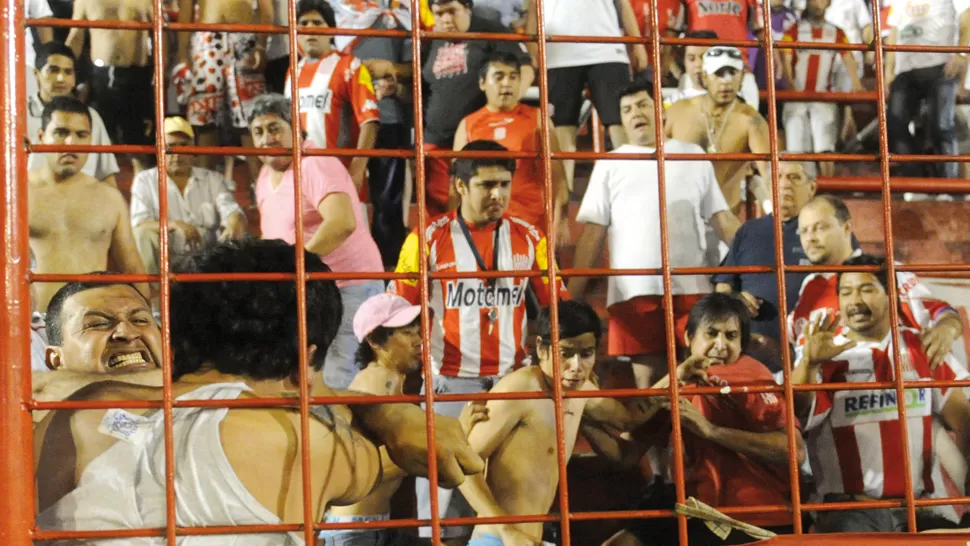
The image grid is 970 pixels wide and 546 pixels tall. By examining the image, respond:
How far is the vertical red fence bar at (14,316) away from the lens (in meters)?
1.17

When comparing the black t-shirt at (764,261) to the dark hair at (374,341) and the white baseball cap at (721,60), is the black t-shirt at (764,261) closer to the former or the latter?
the white baseball cap at (721,60)

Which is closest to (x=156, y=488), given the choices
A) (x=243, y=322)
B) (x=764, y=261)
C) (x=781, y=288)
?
(x=243, y=322)

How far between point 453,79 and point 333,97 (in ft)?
0.72

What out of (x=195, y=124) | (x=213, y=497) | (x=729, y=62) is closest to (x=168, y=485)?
(x=213, y=497)

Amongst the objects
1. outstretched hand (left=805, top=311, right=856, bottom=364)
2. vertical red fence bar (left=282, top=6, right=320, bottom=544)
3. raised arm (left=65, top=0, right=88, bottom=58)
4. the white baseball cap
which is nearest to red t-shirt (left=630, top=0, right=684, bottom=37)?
the white baseball cap

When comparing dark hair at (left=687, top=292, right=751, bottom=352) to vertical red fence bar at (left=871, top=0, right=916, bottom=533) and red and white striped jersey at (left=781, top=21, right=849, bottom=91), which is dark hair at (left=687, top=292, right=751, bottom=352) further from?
red and white striped jersey at (left=781, top=21, right=849, bottom=91)

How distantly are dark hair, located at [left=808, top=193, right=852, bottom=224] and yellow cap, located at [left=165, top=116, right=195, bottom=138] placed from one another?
1.00 meters

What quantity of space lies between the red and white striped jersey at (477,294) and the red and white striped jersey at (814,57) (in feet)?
2.89

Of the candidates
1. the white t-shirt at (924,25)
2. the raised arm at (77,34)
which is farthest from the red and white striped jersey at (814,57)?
the raised arm at (77,34)

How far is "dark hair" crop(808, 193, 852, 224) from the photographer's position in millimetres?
1642

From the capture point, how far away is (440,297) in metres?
1.55

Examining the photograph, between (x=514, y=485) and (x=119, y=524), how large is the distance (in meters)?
0.58

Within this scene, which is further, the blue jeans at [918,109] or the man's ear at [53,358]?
the blue jeans at [918,109]

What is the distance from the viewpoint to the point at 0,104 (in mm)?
1187
